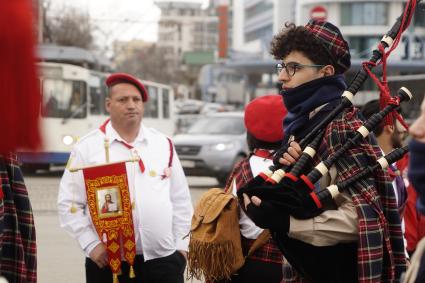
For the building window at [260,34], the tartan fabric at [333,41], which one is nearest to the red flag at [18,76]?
the tartan fabric at [333,41]

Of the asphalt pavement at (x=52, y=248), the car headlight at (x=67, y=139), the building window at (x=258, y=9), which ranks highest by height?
the building window at (x=258, y=9)

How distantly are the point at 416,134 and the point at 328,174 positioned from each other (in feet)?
3.37

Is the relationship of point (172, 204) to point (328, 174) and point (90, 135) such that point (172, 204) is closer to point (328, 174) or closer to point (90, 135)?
point (90, 135)

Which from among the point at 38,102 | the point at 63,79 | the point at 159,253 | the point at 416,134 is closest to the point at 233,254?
the point at 159,253

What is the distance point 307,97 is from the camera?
379 cm

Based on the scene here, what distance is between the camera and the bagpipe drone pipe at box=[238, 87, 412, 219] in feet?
11.0

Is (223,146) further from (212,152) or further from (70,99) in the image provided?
(70,99)

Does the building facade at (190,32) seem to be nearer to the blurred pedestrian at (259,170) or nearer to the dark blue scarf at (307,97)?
the blurred pedestrian at (259,170)

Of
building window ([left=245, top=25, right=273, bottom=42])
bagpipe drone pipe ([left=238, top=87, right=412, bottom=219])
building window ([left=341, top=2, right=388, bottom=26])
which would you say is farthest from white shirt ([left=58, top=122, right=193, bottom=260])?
building window ([left=245, top=25, right=273, bottom=42])

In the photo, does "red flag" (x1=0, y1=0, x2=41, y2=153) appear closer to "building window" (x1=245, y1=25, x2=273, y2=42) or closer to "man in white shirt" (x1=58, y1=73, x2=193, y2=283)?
"man in white shirt" (x1=58, y1=73, x2=193, y2=283)

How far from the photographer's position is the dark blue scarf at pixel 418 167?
2.54 metres

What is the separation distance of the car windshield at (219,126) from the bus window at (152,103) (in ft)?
21.7

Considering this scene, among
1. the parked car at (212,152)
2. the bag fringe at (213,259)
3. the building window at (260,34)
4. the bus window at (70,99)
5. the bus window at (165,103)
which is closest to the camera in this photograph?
the bag fringe at (213,259)

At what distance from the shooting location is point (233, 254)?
442cm
